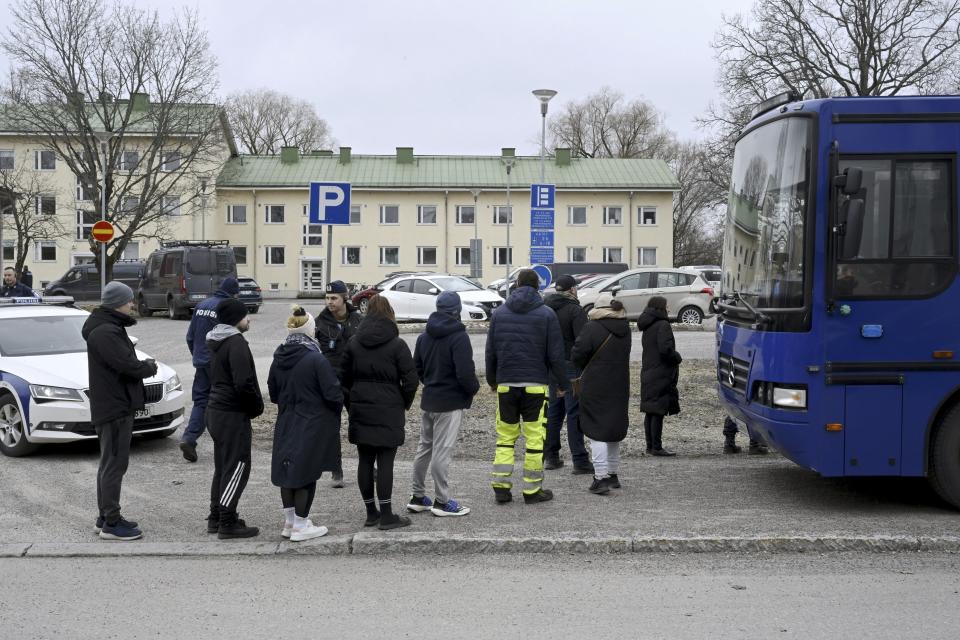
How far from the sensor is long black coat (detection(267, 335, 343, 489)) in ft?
21.4

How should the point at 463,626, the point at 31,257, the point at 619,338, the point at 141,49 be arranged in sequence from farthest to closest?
the point at 31,257 → the point at 141,49 → the point at 619,338 → the point at 463,626

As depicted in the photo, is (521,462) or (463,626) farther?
(521,462)

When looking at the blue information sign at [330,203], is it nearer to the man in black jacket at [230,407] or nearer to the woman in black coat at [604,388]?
the woman in black coat at [604,388]

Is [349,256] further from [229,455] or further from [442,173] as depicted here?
[229,455]

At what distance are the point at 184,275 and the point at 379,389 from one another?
85.9 ft

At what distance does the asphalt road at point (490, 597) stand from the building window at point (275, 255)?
186ft

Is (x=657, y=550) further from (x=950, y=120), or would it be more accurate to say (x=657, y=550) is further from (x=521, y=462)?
(x=950, y=120)

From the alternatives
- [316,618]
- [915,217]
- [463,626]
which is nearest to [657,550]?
[463,626]

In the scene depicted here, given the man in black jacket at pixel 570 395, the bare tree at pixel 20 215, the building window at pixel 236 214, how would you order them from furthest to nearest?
the building window at pixel 236 214
the bare tree at pixel 20 215
the man in black jacket at pixel 570 395

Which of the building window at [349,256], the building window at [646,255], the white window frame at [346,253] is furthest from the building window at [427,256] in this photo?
the building window at [646,255]

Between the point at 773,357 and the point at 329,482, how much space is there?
4.18 metres

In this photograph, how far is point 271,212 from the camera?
6200 cm

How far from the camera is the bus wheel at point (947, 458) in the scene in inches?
275

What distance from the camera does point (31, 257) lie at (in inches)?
2339
